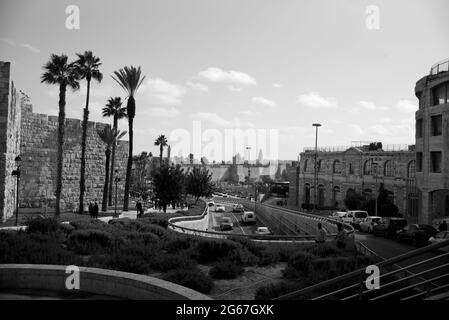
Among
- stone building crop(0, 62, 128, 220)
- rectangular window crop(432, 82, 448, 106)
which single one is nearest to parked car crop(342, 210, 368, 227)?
rectangular window crop(432, 82, 448, 106)

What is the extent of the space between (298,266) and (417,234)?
1294cm

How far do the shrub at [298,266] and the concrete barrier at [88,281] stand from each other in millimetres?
5068

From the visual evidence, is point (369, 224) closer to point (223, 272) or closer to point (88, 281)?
point (223, 272)

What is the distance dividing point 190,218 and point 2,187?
13.4m

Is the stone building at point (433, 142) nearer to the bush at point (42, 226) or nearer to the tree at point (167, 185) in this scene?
the tree at point (167, 185)

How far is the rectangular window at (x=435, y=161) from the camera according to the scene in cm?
2992

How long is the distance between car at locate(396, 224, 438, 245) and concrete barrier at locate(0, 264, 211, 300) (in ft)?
61.5

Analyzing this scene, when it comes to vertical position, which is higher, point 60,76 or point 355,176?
point 60,76

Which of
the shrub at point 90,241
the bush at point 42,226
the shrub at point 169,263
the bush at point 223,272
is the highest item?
the bush at point 42,226

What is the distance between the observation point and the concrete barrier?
769 centimetres

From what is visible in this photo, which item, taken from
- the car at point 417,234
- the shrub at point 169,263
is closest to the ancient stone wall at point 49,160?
the shrub at point 169,263

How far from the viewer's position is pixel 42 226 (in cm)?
1493

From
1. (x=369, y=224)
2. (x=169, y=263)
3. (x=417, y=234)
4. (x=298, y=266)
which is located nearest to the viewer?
(x=169, y=263)

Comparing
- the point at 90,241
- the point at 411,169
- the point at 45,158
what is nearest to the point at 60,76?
the point at 45,158
